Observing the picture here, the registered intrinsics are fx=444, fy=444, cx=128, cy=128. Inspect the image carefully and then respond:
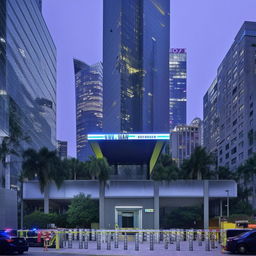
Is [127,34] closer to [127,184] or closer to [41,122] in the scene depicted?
[41,122]

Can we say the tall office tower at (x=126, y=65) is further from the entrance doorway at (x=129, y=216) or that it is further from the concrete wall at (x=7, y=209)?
the concrete wall at (x=7, y=209)

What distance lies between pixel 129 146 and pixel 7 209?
29.1 m

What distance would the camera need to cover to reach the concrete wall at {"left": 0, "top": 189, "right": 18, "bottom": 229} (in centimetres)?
3734

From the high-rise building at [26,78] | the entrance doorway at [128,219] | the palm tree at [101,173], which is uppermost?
the high-rise building at [26,78]

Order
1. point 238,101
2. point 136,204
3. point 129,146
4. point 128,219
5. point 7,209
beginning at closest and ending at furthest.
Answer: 1. point 7,209
2. point 136,204
3. point 128,219
4. point 129,146
5. point 238,101

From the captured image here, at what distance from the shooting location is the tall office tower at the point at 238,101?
12481 centimetres

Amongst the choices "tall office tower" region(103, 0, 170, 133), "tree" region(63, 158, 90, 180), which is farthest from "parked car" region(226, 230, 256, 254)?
"tall office tower" region(103, 0, 170, 133)

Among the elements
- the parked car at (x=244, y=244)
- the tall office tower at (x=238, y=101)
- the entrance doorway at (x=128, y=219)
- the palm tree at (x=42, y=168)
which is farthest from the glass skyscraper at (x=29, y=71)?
the tall office tower at (x=238, y=101)

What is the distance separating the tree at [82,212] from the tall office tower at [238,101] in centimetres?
6308

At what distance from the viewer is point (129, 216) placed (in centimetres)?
6006

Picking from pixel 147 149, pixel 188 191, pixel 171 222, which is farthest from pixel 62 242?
pixel 171 222

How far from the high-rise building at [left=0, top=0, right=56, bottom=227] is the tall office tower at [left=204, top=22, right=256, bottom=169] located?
178ft

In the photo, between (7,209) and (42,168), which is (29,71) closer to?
(42,168)

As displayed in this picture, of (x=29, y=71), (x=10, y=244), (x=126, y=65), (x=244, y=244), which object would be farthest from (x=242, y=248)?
(x=126, y=65)
